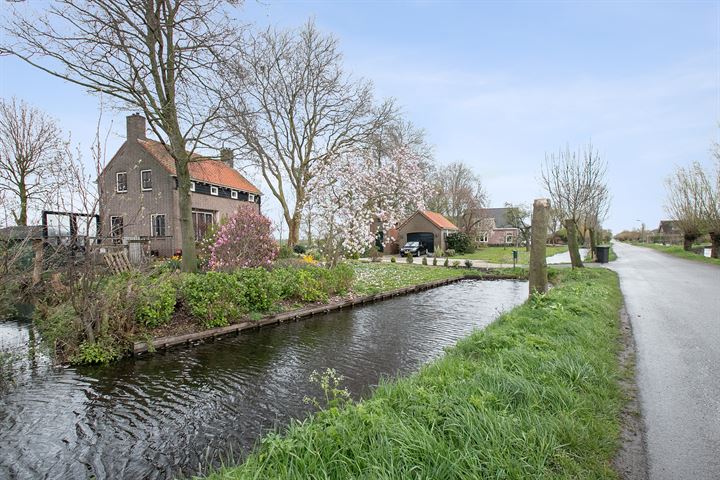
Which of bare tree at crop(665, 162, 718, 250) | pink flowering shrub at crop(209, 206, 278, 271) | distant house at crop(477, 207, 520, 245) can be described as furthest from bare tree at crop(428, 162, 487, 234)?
pink flowering shrub at crop(209, 206, 278, 271)

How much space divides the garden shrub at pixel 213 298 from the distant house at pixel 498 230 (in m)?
54.2

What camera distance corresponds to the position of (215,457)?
165 inches

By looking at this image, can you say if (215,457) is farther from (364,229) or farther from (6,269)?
(364,229)

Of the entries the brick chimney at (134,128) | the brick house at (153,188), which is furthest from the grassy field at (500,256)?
the brick chimney at (134,128)

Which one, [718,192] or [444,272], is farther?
[718,192]

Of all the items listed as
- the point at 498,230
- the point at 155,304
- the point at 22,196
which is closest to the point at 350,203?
the point at 155,304

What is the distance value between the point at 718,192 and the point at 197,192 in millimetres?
33749

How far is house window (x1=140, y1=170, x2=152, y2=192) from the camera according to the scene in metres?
25.9

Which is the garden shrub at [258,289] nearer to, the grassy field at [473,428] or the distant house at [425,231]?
the grassy field at [473,428]

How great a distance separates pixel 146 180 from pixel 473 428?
2805 cm

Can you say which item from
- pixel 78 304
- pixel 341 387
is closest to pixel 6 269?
pixel 78 304

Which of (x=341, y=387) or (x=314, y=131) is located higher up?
(x=314, y=131)

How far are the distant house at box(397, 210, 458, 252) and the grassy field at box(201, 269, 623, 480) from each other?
36.3 m

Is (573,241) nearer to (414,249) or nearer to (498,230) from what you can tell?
(414,249)
